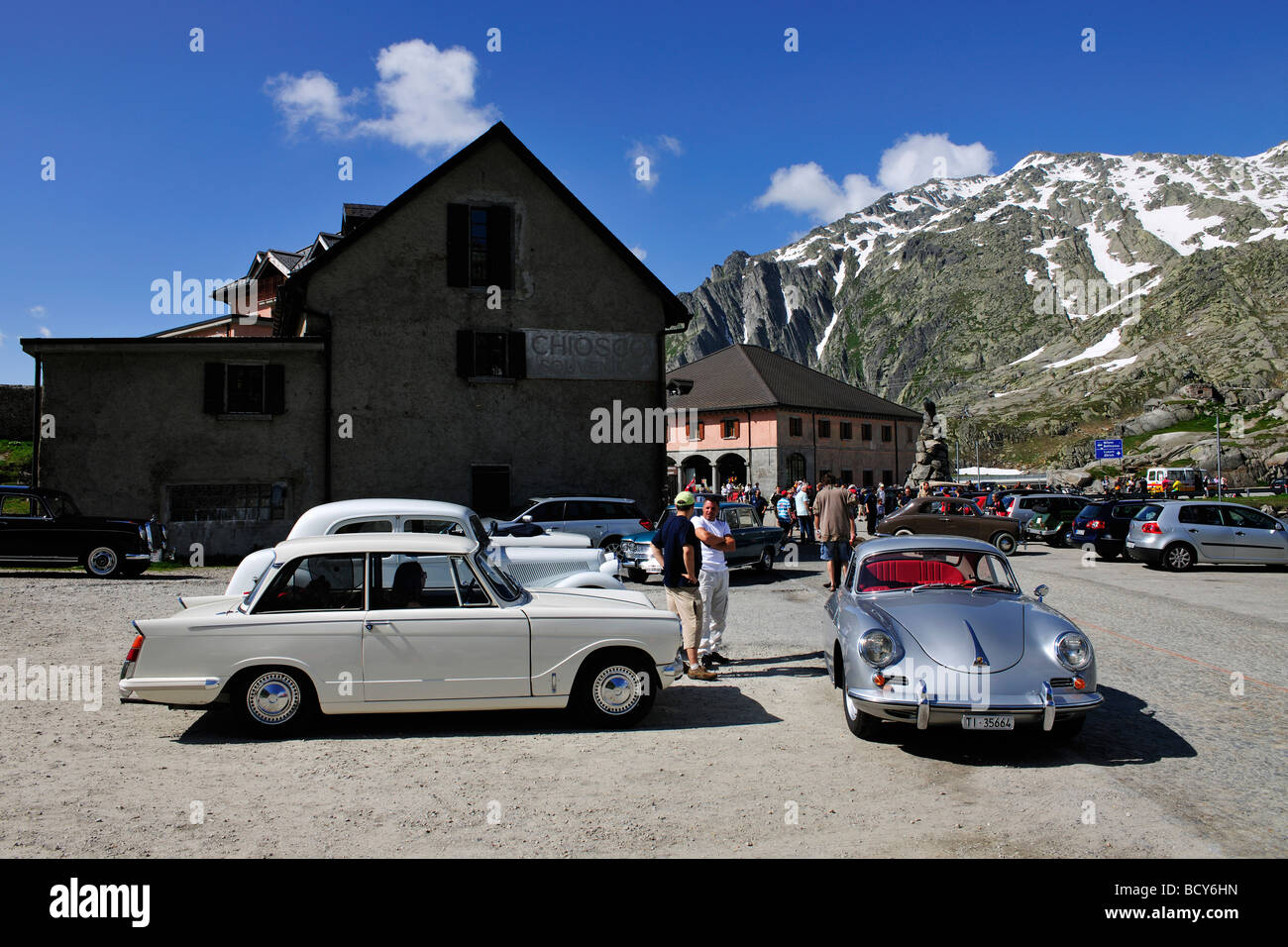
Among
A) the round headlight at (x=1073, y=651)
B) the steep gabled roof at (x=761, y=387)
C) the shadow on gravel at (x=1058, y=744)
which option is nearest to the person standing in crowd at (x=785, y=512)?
the shadow on gravel at (x=1058, y=744)

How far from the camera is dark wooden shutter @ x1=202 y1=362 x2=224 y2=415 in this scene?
2089 centimetres

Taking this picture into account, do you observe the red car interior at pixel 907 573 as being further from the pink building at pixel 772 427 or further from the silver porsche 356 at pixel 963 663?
the pink building at pixel 772 427

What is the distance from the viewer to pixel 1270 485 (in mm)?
72688

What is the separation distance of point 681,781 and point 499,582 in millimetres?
2320

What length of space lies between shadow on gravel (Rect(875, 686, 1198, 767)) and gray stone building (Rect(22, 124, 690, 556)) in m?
17.0

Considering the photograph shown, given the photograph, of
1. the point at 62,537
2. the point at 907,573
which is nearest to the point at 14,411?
the point at 62,537

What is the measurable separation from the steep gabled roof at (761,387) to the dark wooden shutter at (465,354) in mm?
35169

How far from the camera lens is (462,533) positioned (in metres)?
10.2

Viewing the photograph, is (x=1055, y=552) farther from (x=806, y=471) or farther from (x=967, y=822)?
(x=806, y=471)

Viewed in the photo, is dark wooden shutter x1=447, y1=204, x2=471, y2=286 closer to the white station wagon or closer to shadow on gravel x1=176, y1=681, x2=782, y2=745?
the white station wagon

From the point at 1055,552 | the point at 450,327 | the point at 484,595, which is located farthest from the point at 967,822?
the point at 1055,552

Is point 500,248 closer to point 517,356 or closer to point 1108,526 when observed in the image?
point 517,356

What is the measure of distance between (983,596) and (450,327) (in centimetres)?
1779

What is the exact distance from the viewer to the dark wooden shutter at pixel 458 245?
2242 cm
